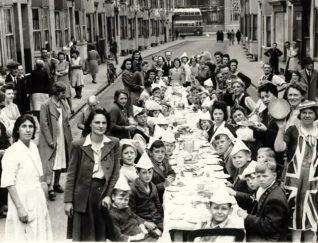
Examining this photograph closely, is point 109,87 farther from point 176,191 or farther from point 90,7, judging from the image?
point 176,191

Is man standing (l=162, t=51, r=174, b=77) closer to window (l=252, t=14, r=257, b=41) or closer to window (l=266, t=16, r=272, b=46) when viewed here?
window (l=266, t=16, r=272, b=46)

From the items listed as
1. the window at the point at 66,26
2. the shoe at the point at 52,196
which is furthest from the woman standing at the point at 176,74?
the window at the point at 66,26

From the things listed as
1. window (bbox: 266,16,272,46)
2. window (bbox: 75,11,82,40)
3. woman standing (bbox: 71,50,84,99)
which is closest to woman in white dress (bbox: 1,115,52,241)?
woman standing (bbox: 71,50,84,99)

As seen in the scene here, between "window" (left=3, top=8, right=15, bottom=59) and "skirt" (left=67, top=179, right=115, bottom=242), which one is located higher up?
"window" (left=3, top=8, right=15, bottom=59)

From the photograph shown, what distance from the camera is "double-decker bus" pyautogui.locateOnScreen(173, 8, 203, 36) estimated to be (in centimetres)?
7988

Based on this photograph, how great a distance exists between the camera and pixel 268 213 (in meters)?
5.48

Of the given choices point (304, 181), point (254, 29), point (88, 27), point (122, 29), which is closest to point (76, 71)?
point (88, 27)

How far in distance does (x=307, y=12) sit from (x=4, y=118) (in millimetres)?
15995

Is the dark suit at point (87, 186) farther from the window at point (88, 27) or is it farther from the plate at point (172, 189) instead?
the window at point (88, 27)

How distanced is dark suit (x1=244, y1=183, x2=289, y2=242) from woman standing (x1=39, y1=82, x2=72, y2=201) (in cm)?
429

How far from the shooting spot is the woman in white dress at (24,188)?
5.78m

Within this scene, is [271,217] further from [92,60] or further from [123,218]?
[92,60]

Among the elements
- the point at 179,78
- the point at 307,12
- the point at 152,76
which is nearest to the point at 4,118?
the point at 152,76

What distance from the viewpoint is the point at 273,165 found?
5.81 m
